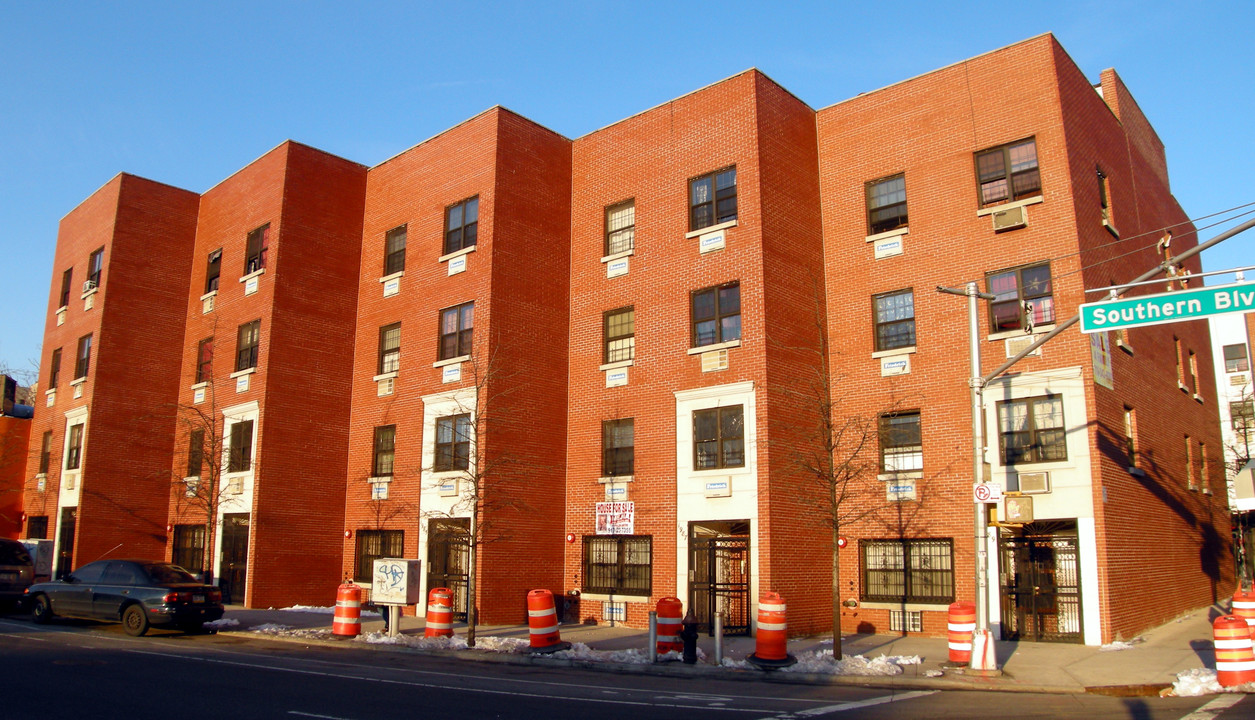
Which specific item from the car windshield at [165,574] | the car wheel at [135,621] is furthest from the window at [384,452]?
the car wheel at [135,621]

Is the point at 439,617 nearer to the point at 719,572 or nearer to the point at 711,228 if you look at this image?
the point at 719,572

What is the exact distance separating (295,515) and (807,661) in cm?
1751

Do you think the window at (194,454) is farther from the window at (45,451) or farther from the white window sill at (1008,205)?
the white window sill at (1008,205)

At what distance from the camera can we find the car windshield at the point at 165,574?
66.6ft

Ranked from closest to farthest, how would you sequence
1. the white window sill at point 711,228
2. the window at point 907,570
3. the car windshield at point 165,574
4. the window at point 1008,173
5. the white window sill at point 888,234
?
the car windshield at point 165,574 → the window at point 907,570 → the window at point 1008,173 → the white window sill at point 888,234 → the white window sill at point 711,228

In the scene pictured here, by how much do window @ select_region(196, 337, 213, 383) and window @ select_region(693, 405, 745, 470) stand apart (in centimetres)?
1798

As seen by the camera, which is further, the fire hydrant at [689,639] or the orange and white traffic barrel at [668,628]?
the orange and white traffic barrel at [668,628]

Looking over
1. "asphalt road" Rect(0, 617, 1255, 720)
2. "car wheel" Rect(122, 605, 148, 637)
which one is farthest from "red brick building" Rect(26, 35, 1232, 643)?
"car wheel" Rect(122, 605, 148, 637)

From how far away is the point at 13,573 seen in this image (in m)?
24.8

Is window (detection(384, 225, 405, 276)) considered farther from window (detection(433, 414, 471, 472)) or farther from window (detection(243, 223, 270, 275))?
window (detection(433, 414, 471, 472))

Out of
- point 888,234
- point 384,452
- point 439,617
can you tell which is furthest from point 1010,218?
point 384,452

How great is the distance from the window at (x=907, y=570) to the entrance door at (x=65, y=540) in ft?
88.3

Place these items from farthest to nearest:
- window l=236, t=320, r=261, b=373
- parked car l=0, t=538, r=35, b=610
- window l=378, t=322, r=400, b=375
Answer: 1. window l=236, t=320, r=261, b=373
2. window l=378, t=322, r=400, b=375
3. parked car l=0, t=538, r=35, b=610

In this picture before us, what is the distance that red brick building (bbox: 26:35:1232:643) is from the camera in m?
20.6
